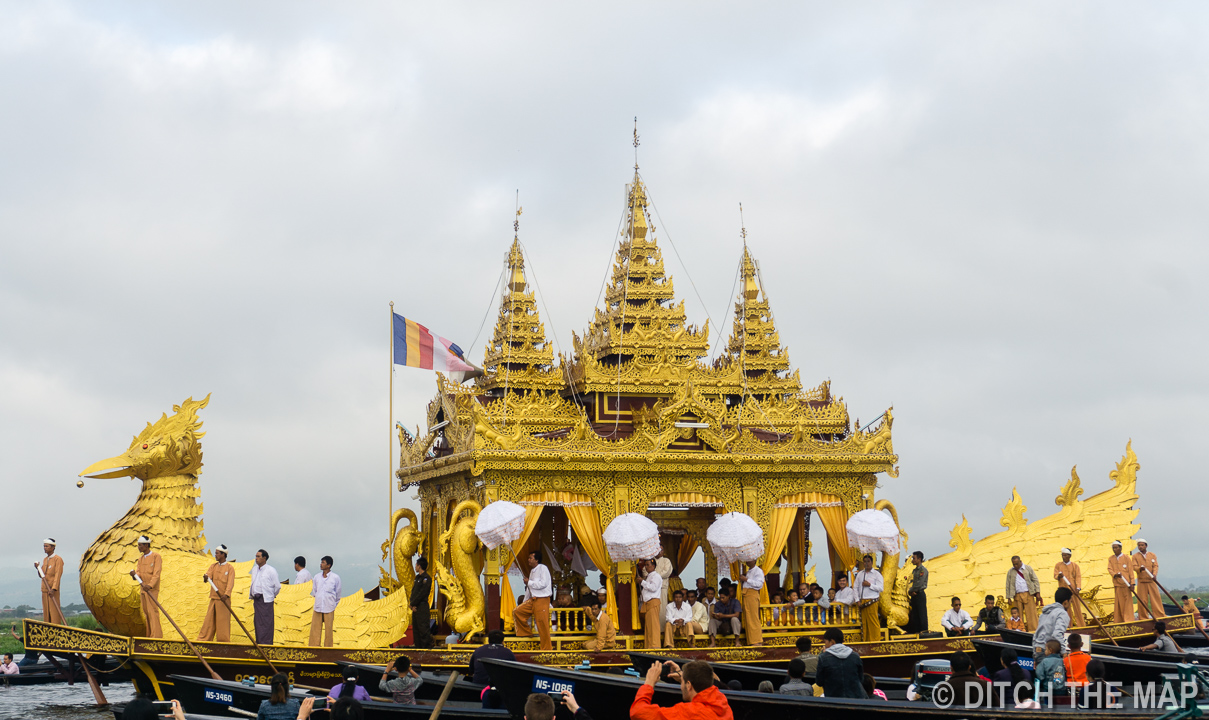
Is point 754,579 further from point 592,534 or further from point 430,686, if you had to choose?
point 430,686

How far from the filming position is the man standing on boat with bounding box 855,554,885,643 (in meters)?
18.3

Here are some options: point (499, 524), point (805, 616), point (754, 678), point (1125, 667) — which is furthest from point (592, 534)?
point (1125, 667)

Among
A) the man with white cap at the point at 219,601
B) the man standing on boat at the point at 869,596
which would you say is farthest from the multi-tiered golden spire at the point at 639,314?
the man with white cap at the point at 219,601

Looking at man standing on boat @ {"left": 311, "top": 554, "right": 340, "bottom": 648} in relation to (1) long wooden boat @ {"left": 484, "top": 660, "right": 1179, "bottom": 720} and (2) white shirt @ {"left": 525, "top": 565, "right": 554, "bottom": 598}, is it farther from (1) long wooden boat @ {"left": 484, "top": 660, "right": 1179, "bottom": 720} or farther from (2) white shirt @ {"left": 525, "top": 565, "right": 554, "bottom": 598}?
(1) long wooden boat @ {"left": 484, "top": 660, "right": 1179, "bottom": 720}

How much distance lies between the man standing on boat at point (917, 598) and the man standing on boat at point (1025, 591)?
4.32ft

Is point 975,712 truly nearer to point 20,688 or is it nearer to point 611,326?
point 611,326

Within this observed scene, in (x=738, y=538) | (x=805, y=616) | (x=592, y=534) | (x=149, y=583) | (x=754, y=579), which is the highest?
(x=592, y=534)

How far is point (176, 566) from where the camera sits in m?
16.3

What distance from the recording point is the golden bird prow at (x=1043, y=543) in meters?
20.2

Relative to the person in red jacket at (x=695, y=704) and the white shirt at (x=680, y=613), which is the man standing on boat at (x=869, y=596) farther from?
the person in red jacket at (x=695, y=704)

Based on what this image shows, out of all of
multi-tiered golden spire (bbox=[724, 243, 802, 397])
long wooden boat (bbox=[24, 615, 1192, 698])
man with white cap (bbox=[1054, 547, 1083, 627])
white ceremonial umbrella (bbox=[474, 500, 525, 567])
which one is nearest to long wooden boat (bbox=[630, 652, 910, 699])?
long wooden boat (bbox=[24, 615, 1192, 698])

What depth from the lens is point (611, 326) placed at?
21531mm

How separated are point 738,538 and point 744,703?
302 inches

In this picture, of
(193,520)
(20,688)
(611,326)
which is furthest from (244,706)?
(20,688)
